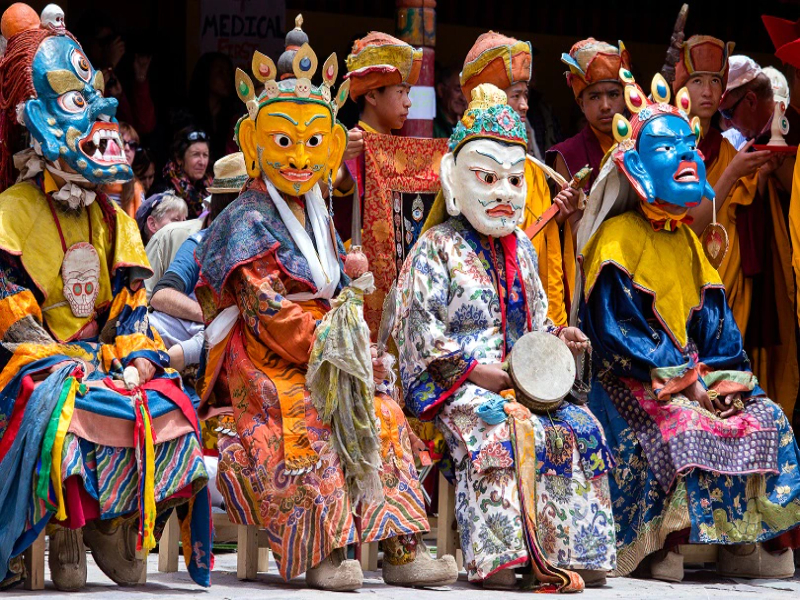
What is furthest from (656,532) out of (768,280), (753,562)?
(768,280)

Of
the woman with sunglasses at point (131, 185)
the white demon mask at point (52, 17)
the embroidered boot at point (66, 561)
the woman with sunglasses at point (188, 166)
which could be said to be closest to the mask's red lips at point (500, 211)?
the white demon mask at point (52, 17)

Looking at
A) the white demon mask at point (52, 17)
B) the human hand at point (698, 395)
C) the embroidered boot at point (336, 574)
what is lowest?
the embroidered boot at point (336, 574)

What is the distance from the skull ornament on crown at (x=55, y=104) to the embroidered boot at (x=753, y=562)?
3.04 metres

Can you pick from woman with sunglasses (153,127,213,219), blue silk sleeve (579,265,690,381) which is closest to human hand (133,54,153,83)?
woman with sunglasses (153,127,213,219)

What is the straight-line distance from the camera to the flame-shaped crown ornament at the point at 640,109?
7383 mm

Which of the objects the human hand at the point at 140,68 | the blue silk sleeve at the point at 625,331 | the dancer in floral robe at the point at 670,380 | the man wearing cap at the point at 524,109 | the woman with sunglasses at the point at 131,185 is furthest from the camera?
the human hand at the point at 140,68

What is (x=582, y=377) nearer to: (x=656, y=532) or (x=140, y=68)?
(x=656, y=532)

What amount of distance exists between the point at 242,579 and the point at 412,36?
10.9 feet

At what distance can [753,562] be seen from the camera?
7270 mm

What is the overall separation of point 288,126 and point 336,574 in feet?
5.79

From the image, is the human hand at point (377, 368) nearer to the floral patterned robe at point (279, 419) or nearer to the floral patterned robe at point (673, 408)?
the floral patterned robe at point (279, 419)

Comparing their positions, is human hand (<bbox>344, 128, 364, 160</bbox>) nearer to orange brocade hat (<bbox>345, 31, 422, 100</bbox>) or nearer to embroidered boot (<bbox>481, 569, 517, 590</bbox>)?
orange brocade hat (<bbox>345, 31, 422, 100</bbox>)

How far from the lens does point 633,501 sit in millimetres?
7242

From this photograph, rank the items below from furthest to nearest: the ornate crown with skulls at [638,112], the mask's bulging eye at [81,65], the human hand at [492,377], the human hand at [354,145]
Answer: the human hand at [354,145], the ornate crown with skulls at [638,112], the human hand at [492,377], the mask's bulging eye at [81,65]
